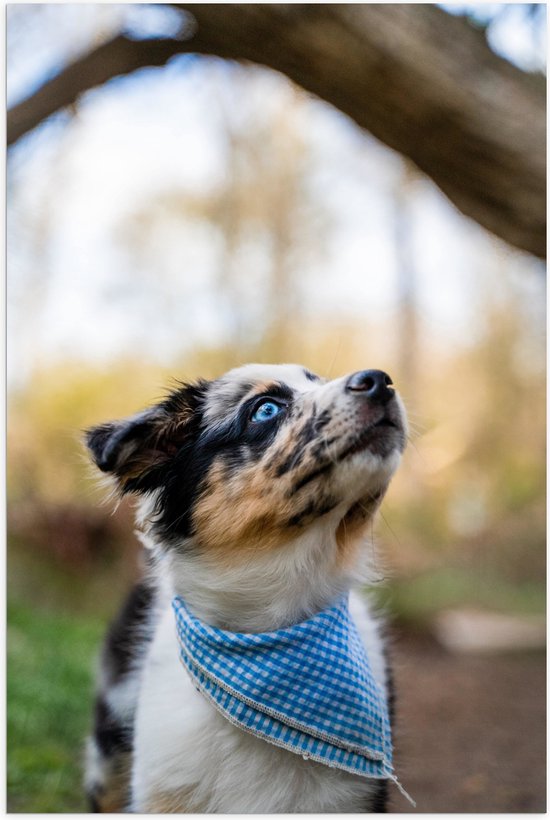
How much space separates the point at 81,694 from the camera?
393cm

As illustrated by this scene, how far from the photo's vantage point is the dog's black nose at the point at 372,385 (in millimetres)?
1763

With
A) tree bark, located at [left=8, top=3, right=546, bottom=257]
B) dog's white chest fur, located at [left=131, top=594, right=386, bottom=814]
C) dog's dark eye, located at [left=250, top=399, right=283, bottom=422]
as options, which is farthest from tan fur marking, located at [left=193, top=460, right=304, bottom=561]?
tree bark, located at [left=8, top=3, right=546, bottom=257]

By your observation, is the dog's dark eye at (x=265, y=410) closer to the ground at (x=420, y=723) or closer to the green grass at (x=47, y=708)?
the ground at (x=420, y=723)

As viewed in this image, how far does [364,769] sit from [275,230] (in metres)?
5.55

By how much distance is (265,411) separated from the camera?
1.96 meters

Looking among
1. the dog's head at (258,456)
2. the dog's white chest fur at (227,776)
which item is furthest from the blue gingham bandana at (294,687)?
the dog's head at (258,456)

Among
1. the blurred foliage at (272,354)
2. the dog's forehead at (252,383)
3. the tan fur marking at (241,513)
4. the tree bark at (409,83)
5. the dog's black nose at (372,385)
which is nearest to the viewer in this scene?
the dog's black nose at (372,385)

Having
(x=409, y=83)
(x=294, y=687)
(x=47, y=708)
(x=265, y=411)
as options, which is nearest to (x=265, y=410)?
(x=265, y=411)

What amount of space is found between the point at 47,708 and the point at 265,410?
91.6 inches

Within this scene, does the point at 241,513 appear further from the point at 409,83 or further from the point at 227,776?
the point at 409,83

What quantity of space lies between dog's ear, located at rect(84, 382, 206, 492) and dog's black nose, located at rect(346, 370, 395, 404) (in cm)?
50

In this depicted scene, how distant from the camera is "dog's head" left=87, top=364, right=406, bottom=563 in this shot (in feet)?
5.83

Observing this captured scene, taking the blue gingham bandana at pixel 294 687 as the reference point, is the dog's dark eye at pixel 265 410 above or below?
above

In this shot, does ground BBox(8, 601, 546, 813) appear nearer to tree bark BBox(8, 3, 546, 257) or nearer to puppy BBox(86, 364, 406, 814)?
puppy BBox(86, 364, 406, 814)
